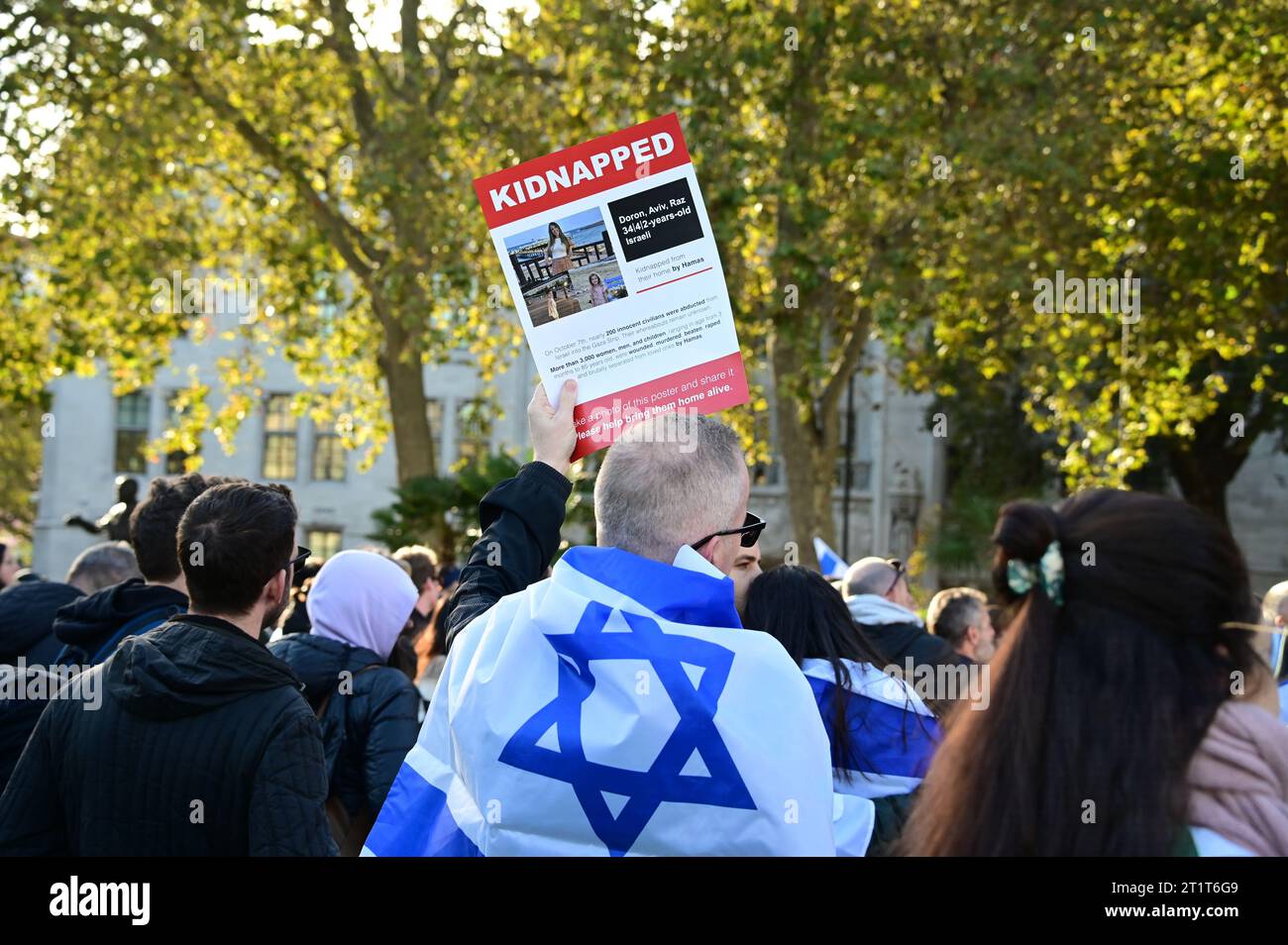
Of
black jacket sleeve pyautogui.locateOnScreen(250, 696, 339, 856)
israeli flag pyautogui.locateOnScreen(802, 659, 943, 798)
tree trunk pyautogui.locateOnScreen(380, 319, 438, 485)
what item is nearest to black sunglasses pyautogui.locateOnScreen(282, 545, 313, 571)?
black jacket sleeve pyautogui.locateOnScreen(250, 696, 339, 856)

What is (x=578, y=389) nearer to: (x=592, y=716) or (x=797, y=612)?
(x=592, y=716)

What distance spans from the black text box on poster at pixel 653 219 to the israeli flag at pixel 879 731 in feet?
4.41

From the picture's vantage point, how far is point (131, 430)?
39438 mm

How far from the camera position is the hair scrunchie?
2.10m

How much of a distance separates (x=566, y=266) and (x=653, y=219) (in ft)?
0.74

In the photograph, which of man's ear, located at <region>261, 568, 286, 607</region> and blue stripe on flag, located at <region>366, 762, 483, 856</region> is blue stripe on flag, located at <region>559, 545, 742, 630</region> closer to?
blue stripe on flag, located at <region>366, 762, 483, 856</region>

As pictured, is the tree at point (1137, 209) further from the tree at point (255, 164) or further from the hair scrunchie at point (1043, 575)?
the hair scrunchie at point (1043, 575)

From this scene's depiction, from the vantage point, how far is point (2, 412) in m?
40.0

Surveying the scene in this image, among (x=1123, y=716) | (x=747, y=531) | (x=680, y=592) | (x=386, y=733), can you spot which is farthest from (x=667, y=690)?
(x=386, y=733)

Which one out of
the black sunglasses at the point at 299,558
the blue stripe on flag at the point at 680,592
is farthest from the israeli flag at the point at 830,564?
the blue stripe on flag at the point at 680,592

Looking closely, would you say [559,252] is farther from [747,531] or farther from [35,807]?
[35,807]

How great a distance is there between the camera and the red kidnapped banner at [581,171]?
3.21 m

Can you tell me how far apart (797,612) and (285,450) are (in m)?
36.6
